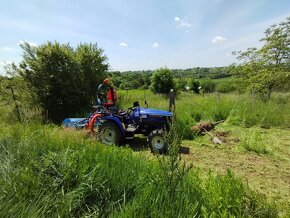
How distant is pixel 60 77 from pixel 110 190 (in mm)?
8329

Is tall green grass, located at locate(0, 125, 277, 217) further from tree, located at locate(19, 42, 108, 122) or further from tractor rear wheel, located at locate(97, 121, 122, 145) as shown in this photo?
tree, located at locate(19, 42, 108, 122)

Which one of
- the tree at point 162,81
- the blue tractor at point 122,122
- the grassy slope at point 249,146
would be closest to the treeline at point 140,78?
the tree at point 162,81

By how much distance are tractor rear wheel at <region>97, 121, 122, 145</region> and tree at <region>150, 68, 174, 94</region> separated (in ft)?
72.9

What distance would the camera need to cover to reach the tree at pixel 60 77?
984 cm

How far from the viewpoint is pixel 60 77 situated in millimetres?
10227

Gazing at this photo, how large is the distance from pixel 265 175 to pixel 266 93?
1235 centimetres

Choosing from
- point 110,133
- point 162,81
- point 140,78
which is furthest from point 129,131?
point 140,78

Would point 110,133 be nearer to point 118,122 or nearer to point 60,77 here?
point 118,122

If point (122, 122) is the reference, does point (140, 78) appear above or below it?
below

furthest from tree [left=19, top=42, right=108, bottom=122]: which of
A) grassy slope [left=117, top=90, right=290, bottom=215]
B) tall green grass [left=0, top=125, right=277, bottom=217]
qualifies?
tall green grass [left=0, top=125, right=277, bottom=217]

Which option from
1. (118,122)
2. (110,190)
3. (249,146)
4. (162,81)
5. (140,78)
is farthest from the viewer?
(140,78)

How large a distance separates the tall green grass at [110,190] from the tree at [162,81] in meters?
25.1

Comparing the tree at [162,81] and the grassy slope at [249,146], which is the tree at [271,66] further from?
the tree at [162,81]

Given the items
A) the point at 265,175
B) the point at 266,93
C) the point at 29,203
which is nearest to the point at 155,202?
the point at 29,203
